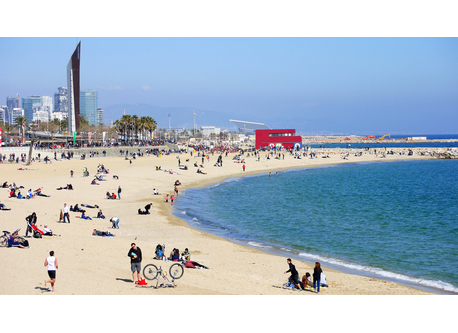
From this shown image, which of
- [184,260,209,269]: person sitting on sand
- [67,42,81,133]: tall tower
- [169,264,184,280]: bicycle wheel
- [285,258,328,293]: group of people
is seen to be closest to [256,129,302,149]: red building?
[67,42,81,133]: tall tower

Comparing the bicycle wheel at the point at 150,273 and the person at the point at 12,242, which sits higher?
the person at the point at 12,242

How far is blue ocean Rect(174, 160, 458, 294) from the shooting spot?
49.7 feet

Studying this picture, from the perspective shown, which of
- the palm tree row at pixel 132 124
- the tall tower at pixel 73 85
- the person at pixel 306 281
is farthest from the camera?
the palm tree row at pixel 132 124

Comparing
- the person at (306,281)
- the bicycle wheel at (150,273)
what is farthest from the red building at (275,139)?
the bicycle wheel at (150,273)

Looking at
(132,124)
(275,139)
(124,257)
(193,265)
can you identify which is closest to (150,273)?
(193,265)

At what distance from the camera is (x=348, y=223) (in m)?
23.1

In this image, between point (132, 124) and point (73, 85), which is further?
point (132, 124)

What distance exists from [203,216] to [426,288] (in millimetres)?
14097

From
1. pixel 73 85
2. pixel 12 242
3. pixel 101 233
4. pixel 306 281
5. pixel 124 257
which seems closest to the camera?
pixel 306 281

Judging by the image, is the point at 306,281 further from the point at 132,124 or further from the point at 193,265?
the point at 132,124

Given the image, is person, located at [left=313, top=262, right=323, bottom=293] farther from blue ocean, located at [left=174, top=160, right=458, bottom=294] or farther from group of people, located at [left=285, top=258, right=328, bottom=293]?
blue ocean, located at [left=174, top=160, right=458, bottom=294]

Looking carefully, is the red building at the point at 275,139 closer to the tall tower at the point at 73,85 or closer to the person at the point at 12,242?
the tall tower at the point at 73,85

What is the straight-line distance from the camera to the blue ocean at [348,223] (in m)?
15.1
